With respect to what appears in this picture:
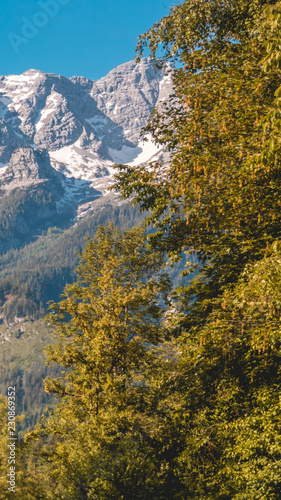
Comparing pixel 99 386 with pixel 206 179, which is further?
pixel 99 386

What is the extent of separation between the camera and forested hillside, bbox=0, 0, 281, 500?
10.3 metres

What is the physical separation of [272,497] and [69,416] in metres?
10.5

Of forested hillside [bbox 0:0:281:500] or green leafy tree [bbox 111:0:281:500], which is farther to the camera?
forested hillside [bbox 0:0:281:500]

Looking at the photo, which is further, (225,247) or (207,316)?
(207,316)

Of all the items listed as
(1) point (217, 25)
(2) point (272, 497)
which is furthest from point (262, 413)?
(1) point (217, 25)

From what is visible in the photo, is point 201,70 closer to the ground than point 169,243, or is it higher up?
higher up

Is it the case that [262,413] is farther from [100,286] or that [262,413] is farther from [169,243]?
[100,286]

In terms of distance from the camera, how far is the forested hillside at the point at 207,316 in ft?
33.8

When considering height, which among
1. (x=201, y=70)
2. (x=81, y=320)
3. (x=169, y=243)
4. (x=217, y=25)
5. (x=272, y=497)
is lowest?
(x=272, y=497)

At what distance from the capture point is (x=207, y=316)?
13258 millimetres

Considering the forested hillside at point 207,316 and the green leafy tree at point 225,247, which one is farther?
the forested hillside at point 207,316

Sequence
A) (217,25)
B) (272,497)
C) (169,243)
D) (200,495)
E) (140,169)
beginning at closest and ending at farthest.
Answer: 1. (272,497)
2. (200,495)
3. (169,243)
4. (217,25)
5. (140,169)

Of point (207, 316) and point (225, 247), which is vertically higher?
point (225, 247)

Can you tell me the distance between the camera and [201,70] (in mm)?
15422
